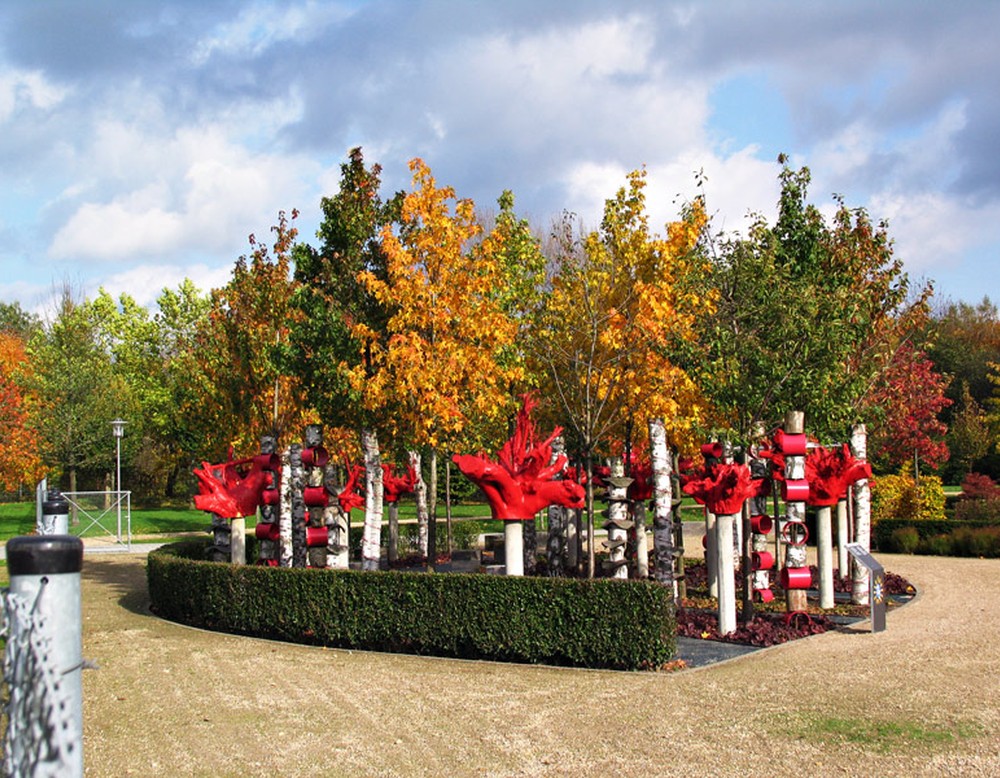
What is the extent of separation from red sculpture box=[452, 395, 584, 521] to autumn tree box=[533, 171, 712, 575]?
100 centimetres

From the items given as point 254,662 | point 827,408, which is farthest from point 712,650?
point 254,662

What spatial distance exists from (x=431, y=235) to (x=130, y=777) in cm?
1029

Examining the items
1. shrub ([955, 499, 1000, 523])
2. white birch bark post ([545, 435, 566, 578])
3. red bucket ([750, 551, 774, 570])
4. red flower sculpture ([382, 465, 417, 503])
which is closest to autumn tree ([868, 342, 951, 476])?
shrub ([955, 499, 1000, 523])

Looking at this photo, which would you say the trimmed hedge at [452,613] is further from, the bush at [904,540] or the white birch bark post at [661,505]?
the bush at [904,540]

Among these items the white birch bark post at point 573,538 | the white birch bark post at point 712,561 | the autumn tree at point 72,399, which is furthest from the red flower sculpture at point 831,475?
the autumn tree at point 72,399

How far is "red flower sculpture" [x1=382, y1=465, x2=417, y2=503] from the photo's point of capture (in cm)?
2510

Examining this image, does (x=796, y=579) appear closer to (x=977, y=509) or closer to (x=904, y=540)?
(x=904, y=540)

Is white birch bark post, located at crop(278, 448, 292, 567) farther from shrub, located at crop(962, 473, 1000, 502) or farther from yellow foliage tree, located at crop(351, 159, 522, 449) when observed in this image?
shrub, located at crop(962, 473, 1000, 502)

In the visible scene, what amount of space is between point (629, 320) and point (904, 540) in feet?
49.4

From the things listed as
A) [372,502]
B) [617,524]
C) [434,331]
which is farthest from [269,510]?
[617,524]

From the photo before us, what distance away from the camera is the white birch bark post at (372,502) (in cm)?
1593

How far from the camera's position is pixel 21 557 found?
2.89 metres

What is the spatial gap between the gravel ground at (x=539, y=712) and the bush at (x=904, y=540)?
1337 cm

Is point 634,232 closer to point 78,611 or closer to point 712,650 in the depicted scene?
point 712,650
